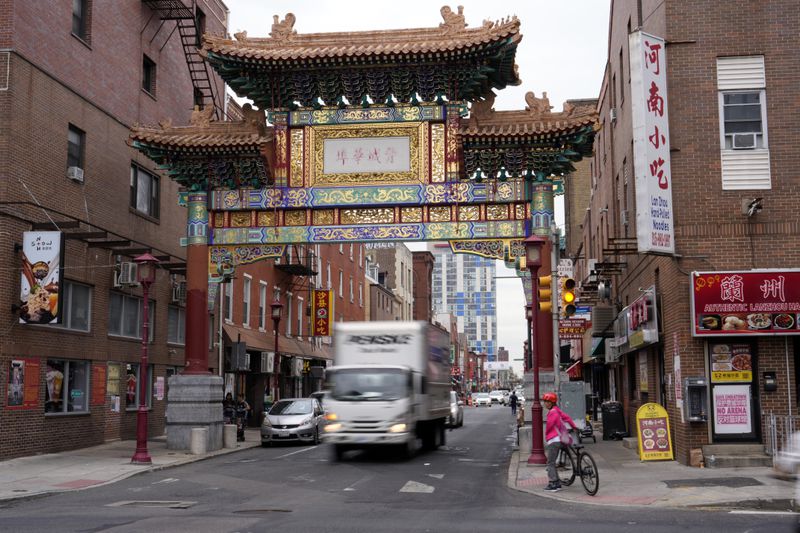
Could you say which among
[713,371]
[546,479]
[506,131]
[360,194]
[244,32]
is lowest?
[546,479]

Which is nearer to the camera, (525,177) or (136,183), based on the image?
(525,177)

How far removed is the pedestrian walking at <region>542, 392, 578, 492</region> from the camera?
51.9 ft

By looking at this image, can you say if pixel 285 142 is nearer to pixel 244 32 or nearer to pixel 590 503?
pixel 244 32

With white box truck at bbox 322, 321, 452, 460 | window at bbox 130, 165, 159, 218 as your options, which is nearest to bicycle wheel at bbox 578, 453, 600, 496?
white box truck at bbox 322, 321, 452, 460

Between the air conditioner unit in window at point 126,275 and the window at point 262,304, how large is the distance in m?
14.4

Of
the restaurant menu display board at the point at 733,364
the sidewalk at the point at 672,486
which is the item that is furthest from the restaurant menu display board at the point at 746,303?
the sidewalk at the point at 672,486

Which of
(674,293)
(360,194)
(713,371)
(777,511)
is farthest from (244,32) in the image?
(777,511)

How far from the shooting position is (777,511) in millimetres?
13117

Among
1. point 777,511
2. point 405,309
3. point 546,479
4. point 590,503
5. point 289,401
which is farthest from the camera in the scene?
point 405,309

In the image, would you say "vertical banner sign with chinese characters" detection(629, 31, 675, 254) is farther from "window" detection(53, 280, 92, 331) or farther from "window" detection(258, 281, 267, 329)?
"window" detection(258, 281, 267, 329)

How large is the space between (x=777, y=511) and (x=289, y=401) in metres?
19.7

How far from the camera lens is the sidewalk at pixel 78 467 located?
17.4 metres

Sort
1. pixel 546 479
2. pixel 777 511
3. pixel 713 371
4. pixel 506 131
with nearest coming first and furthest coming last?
pixel 777 511 < pixel 546 479 < pixel 713 371 < pixel 506 131

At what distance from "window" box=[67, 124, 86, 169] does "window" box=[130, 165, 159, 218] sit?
388cm
